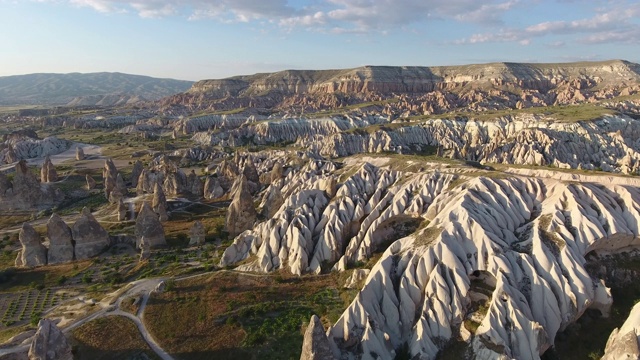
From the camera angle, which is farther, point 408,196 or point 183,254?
point 183,254

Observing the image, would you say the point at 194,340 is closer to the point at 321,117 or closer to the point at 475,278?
the point at 475,278

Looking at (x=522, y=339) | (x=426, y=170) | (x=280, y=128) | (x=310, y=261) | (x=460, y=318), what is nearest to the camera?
(x=522, y=339)

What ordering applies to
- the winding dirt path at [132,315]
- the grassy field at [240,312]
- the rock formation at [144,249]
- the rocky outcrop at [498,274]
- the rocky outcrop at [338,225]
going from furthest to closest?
the rock formation at [144,249], the rocky outcrop at [338,225], the grassy field at [240,312], the winding dirt path at [132,315], the rocky outcrop at [498,274]

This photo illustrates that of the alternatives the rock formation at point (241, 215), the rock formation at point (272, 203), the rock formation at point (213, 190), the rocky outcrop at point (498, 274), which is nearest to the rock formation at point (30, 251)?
the rock formation at point (241, 215)

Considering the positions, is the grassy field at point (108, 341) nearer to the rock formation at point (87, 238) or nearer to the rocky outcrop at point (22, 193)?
the rock formation at point (87, 238)

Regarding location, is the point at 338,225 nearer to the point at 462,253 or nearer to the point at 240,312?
the point at 240,312

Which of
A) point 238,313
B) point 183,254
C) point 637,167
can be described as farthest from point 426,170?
point 637,167

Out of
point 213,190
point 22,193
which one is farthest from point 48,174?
point 213,190
